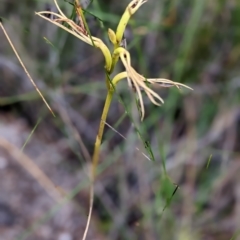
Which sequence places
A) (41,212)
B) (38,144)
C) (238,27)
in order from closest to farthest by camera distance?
(41,212) < (38,144) < (238,27)

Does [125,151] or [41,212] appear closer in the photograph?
[41,212]

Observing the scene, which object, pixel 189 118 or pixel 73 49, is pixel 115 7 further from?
pixel 189 118

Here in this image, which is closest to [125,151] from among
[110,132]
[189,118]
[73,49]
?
[110,132]

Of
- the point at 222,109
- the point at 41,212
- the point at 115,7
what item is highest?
the point at 115,7

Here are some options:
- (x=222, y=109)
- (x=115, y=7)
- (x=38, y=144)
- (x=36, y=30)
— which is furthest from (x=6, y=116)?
(x=222, y=109)

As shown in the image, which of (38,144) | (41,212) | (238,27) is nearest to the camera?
(41,212)

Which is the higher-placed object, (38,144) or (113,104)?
(113,104)
